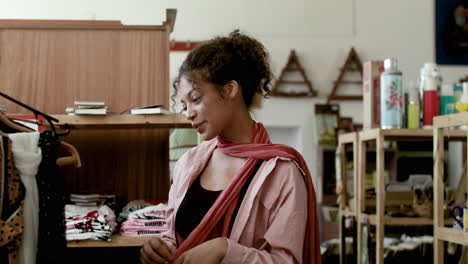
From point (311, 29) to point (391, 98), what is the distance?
432 centimetres

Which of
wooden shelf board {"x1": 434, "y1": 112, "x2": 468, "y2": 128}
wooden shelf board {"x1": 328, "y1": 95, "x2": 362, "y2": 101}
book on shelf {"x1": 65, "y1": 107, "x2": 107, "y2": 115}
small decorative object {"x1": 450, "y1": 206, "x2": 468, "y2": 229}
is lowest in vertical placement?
small decorative object {"x1": 450, "y1": 206, "x2": 468, "y2": 229}

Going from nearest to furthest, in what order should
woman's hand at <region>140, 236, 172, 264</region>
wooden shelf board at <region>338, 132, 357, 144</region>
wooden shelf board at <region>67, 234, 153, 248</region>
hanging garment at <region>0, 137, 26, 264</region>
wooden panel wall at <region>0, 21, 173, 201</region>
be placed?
1. hanging garment at <region>0, 137, 26, 264</region>
2. woman's hand at <region>140, 236, 172, 264</region>
3. wooden shelf board at <region>67, 234, 153, 248</region>
4. wooden panel wall at <region>0, 21, 173, 201</region>
5. wooden shelf board at <region>338, 132, 357, 144</region>

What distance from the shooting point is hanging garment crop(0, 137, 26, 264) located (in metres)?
1.26

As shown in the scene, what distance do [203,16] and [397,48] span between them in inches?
94.2

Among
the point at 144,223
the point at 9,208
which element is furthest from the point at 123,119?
the point at 9,208

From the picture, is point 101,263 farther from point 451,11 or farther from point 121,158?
point 451,11

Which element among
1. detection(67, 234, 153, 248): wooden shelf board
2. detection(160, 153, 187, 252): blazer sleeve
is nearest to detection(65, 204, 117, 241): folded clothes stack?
detection(67, 234, 153, 248): wooden shelf board

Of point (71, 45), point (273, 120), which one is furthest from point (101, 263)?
point (273, 120)

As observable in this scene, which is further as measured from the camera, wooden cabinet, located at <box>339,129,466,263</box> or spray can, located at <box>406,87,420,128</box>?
spray can, located at <box>406,87,420,128</box>

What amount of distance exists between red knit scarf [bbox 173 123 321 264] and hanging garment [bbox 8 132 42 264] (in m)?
0.40

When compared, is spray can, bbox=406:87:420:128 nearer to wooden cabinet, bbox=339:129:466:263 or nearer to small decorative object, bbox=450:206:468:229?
wooden cabinet, bbox=339:129:466:263

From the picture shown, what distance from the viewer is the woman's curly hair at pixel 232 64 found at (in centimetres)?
163

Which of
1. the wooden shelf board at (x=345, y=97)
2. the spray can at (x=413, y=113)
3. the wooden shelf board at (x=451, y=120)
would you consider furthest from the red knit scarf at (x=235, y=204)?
the wooden shelf board at (x=345, y=97)

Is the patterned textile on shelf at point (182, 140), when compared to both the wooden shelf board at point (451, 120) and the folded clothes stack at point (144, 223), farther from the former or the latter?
the wooden shelf board at point (451, 120)
